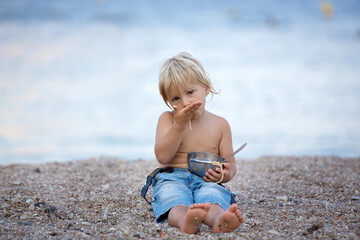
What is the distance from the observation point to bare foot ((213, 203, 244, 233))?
2328 millimetres

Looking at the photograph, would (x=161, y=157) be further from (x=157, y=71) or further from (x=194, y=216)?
(x=157, y=71)

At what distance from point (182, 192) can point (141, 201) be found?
0.57m

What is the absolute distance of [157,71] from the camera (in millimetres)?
12188

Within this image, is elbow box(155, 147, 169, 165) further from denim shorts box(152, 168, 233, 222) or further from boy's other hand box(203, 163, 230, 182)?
boy's other hand box(203, 163, 230, 182)

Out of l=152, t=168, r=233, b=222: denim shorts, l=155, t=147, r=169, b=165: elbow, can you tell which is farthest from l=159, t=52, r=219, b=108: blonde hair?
l=152, t=168, r=233, b=222: denim shorts

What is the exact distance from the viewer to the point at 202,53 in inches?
555

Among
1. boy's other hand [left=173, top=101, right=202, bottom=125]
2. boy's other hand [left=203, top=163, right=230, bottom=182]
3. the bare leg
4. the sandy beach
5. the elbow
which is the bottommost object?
the sandy beach

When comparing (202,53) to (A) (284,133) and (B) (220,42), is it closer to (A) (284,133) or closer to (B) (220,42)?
(B) (220,42)

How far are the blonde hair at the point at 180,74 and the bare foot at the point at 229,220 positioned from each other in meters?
0.93

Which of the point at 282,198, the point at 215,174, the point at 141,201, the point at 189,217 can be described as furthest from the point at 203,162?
the point at 282,198

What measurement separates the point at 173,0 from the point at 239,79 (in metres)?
13.0

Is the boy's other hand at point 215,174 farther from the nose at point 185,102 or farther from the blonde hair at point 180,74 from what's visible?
the blonde hair at point 180,74

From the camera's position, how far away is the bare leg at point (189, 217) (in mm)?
2338

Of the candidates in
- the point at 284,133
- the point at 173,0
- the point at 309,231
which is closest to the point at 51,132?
the point at 284,133
